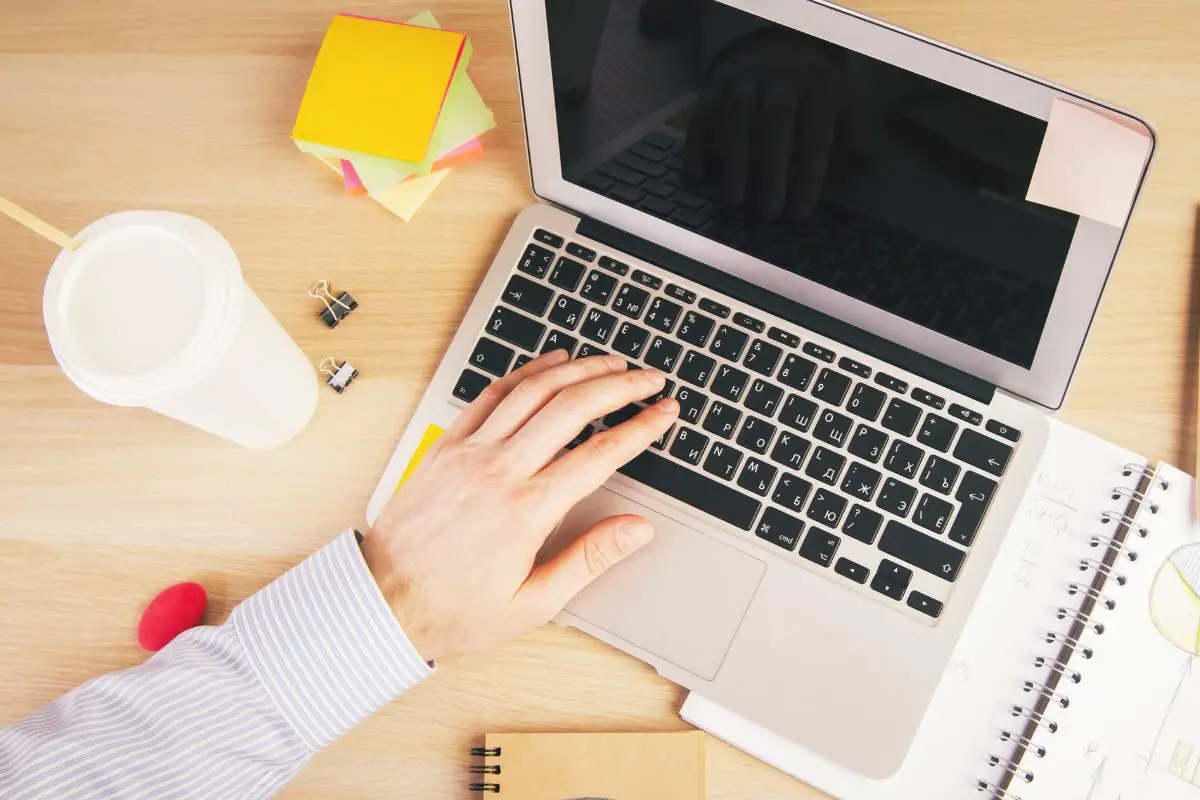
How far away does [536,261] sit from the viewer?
2.40ft

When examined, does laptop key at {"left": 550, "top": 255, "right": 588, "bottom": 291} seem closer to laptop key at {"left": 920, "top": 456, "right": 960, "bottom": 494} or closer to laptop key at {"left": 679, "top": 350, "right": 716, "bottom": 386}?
laptop key at {"left": 679, "top": 350, "right": 716, "bottom": 386}

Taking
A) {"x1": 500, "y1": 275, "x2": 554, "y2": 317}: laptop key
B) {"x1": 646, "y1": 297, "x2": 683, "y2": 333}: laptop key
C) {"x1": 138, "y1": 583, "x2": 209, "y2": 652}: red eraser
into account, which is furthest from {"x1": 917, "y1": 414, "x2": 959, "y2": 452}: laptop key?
{"x1": 138, "y1": 583, "x2": 209, "y2": 652}: red eraser

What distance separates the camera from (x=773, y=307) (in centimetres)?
71

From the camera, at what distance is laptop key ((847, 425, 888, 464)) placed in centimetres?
66

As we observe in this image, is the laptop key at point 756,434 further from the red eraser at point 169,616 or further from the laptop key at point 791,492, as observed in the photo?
the red eraser at point 169,616

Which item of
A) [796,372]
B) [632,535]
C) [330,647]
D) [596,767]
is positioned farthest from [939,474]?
[330,647]

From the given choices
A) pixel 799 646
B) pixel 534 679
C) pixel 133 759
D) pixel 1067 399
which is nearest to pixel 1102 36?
pixel 1067 399

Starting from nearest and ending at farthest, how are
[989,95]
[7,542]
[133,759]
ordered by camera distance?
[989,95]
[133,759]
[7,542]

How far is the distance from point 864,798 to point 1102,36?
67 cm

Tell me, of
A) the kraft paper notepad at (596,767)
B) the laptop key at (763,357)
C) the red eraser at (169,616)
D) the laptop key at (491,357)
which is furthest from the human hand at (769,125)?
the red eraser at (169,616)

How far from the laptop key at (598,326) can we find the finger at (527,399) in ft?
0.18

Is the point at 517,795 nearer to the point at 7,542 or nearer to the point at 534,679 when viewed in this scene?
the point at 534,679

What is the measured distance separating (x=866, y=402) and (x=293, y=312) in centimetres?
49

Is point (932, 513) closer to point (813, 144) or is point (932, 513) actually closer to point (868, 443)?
point (868, 443)
